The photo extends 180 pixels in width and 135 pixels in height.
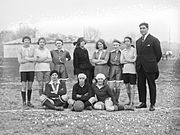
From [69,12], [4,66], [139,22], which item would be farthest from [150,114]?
[4,66]

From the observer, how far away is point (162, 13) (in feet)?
11.2

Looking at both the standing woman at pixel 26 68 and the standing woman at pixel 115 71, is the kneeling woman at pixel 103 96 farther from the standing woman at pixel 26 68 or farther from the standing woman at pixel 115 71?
the standing woman at pixel 26 68

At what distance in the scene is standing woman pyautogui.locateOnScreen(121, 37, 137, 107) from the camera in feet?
11.8

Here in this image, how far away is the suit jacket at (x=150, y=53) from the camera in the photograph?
3.46 meters

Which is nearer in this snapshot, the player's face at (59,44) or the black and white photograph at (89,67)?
the black and white photograph at (89,67)

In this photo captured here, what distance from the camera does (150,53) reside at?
3.48m

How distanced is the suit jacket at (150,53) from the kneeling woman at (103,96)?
0.46 meters

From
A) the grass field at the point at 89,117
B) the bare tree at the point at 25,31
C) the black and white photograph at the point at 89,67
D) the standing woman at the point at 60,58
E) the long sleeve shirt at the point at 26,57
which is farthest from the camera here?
the standing woman at the point at 60,58

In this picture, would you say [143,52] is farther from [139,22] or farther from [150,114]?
[150,114]

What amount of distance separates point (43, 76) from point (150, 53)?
1.18 meters

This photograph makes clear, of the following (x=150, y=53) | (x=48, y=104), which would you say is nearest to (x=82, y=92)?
(x=48, y=104)

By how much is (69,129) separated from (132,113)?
688 millimetres

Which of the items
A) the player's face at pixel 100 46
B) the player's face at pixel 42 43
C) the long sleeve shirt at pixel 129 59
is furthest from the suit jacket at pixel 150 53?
the player's face at pixel 42 43

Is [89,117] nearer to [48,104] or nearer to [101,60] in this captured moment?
[48,104]
